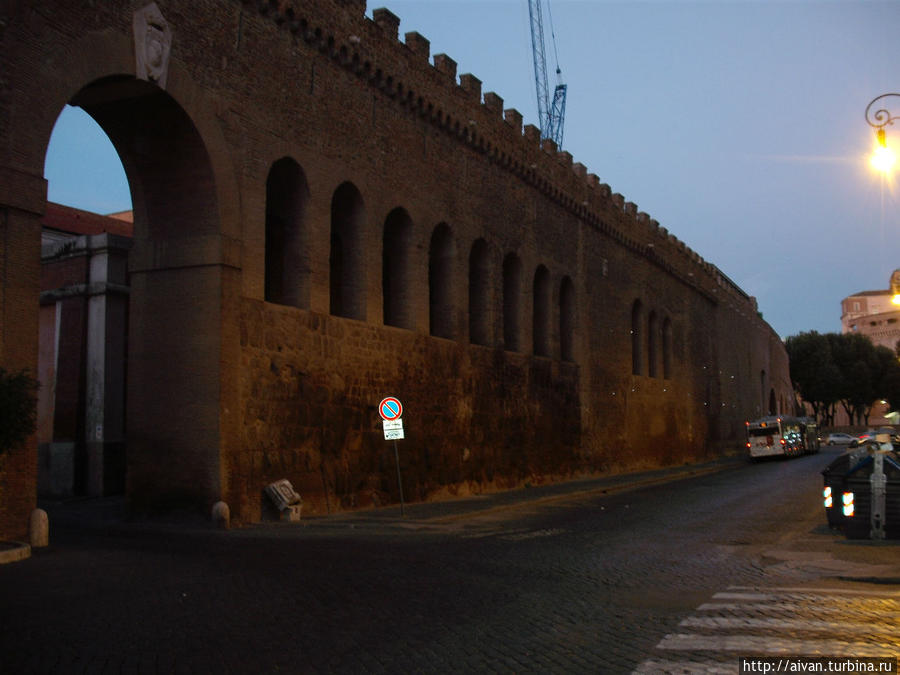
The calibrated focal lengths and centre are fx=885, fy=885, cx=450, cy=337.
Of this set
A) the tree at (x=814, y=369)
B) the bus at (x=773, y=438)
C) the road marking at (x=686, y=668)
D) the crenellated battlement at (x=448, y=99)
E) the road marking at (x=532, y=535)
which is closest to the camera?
the road marking at (x=686, y=668)

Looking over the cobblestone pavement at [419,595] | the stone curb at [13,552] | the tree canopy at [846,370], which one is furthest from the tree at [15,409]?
the tree canopy at [846,370]

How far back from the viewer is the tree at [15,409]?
9961 millimetres

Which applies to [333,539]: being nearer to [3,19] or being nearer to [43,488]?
[3,19]

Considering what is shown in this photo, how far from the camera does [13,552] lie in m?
9.84

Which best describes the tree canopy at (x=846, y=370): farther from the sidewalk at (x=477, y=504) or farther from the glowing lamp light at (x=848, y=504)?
the glowing lamp light at (x=848, y=504)

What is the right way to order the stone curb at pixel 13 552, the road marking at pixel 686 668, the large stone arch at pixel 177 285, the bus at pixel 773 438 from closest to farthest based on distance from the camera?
the road marking at pixel 686 668
the stone curb at pixel 13 552
the large stone arch at pixel 177 285
the bus at pixel 773 438

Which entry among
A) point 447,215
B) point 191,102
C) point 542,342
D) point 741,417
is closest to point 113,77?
point 191,102

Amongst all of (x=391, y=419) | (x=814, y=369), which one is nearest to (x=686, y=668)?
(x=391, y=419)

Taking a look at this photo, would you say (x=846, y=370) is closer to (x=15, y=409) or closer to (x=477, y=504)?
(x=477, y=504)

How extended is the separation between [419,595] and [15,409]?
5.17m

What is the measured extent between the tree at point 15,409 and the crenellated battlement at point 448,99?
8.80 meters

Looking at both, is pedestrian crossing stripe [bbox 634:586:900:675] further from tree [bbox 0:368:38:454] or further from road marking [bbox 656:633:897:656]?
tree [bbox 0:368:38:454]

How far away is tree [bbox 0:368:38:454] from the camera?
9.96 metres

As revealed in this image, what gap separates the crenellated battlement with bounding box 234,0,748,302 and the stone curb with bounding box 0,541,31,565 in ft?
33.9
